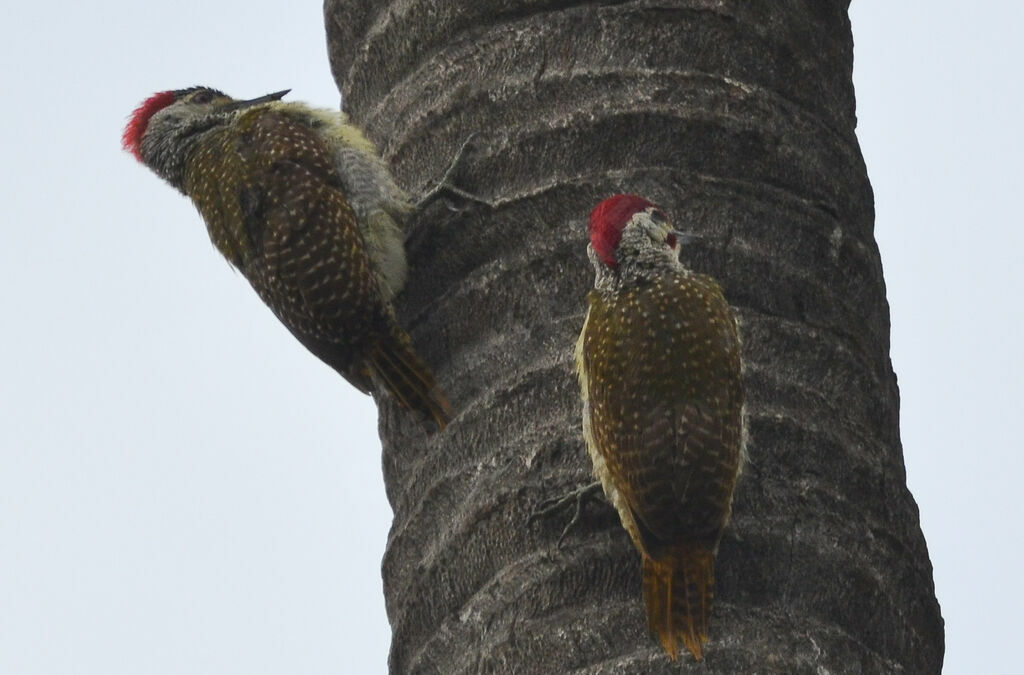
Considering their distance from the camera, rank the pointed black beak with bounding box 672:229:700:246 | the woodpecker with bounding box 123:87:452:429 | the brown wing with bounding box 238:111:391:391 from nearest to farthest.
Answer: the pointed black beak with bounding box 672:229:700:246, the woodpecker with bounding box 123:87:452:429, the brown wing with bounding box 238:111:391:391

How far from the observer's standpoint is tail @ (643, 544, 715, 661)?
9.48 feet

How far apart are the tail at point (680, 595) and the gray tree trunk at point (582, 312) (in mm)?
40

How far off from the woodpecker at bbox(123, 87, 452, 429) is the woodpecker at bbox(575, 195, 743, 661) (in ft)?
1.29

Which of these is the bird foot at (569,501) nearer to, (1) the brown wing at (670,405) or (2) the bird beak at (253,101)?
(1) the brown wing at (670,405)

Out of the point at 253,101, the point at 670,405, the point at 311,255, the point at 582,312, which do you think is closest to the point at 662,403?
the point at 670,405

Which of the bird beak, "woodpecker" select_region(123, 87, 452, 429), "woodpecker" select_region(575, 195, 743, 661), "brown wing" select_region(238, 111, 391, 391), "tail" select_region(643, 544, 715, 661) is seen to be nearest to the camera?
"tail" select_region(643, 544, 715, 661)

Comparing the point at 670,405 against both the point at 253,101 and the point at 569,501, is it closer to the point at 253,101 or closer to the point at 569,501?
the point at 569,501

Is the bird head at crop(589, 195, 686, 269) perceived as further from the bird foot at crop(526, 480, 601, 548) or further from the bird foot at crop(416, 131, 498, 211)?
the bird foot at crop(526, 480, 601, 548)

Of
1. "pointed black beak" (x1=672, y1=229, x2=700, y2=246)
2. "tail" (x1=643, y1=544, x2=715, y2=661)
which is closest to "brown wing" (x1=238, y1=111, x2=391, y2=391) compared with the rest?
"pointed black beak" (x1=672, y1=229, x2=700, y2=246)

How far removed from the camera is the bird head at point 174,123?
5477 mm

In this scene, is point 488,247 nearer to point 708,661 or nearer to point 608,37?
point 608,37

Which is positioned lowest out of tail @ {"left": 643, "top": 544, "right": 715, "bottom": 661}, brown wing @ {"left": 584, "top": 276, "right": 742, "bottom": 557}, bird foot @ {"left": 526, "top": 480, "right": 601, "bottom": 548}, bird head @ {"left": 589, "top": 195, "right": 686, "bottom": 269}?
tail @ {"left": 643, "top": 544, "right": 715, "bottom": 661}

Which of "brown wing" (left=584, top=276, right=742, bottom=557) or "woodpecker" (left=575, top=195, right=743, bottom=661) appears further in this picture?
"brown wing" (left=584, top=276, right=742, bottom=557)

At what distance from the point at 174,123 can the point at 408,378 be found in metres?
2.36
